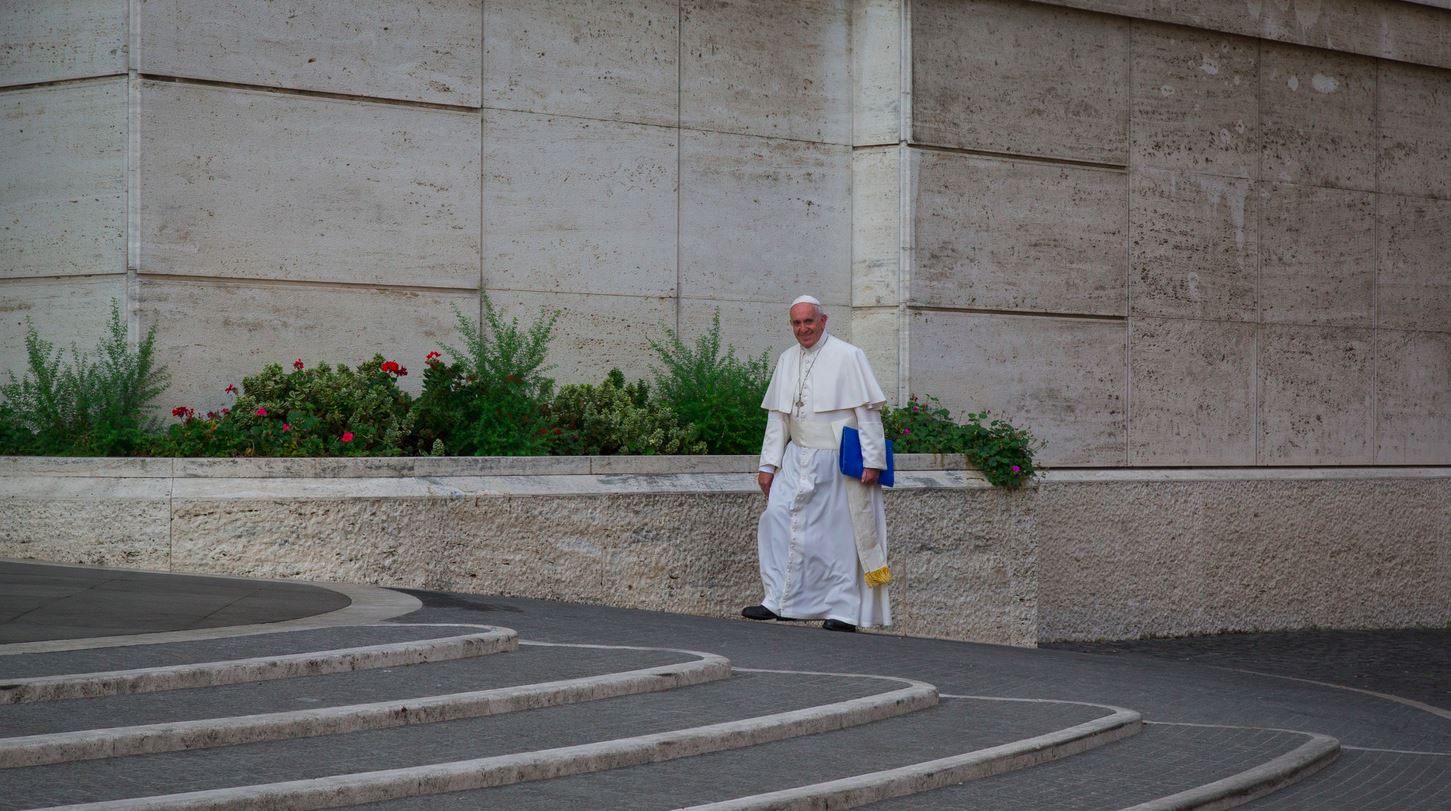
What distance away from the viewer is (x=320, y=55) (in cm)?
1073

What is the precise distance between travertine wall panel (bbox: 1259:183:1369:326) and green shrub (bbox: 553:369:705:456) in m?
5.76

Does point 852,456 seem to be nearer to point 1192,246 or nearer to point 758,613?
point 758,613

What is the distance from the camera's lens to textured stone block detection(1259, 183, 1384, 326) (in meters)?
14.2

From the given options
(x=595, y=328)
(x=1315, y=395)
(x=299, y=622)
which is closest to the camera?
(x=299, y=622)

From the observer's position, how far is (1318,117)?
47.9 feet

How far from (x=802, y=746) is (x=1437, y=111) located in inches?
464

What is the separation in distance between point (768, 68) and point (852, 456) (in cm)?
382

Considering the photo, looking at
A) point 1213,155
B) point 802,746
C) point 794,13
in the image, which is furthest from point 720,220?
point 802,746

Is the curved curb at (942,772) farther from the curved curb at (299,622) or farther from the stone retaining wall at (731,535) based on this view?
the stone retaining wall at (731,535)

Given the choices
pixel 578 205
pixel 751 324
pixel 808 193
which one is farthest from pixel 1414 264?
pixel 578 205

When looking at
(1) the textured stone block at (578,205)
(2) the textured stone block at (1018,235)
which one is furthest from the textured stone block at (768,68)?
(2) the textured stone block at (1018,235)

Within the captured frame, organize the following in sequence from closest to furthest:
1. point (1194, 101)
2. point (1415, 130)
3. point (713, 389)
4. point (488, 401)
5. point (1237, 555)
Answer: point (488, 401)
point (713, 389)
point (1237, 555)
point (1194, 101)
point (1415, 130)

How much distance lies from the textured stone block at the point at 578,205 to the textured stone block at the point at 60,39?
7.85 feet

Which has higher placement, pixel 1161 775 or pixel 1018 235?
pixel 1018 235
